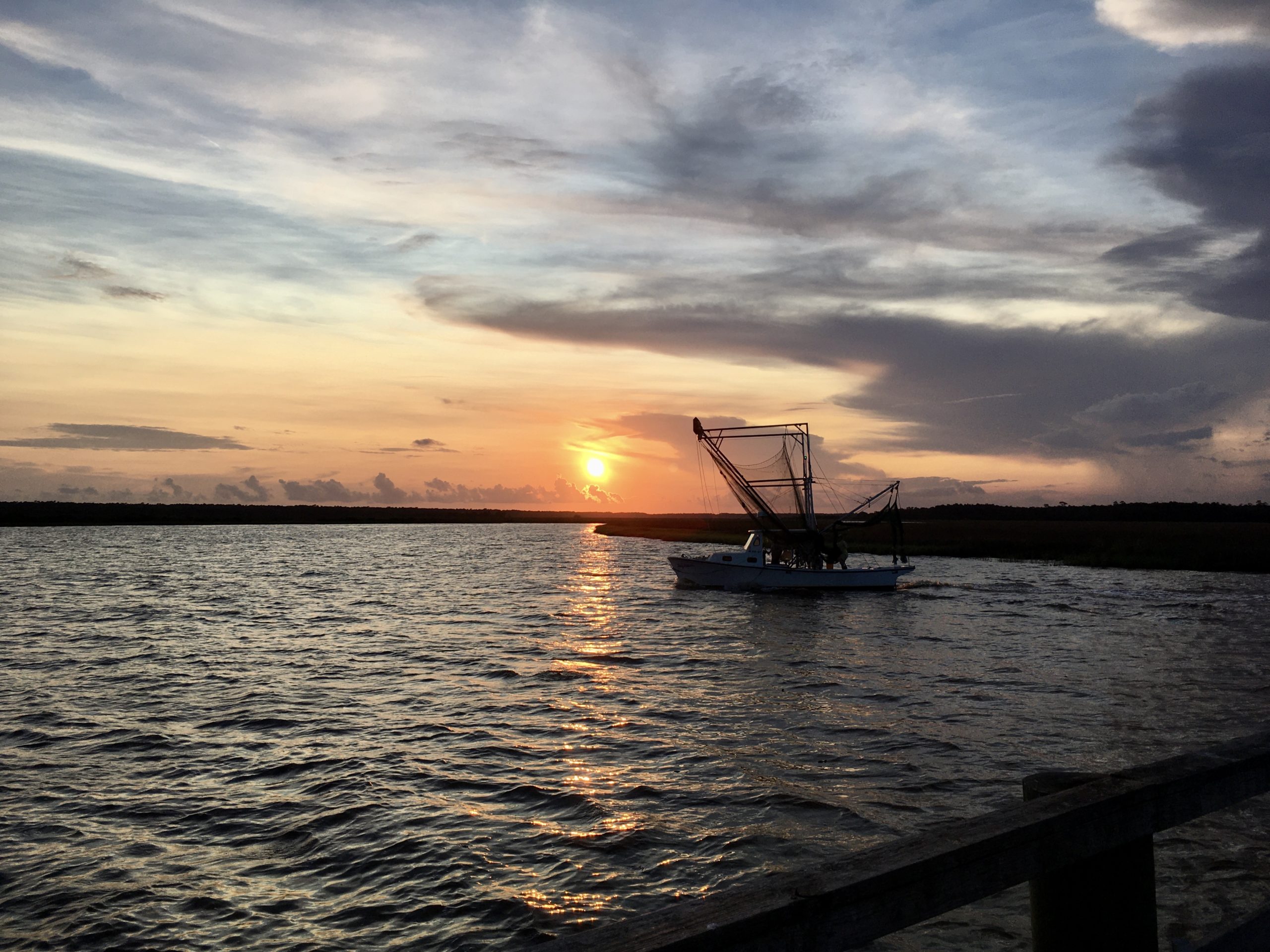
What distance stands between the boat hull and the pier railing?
53.4m

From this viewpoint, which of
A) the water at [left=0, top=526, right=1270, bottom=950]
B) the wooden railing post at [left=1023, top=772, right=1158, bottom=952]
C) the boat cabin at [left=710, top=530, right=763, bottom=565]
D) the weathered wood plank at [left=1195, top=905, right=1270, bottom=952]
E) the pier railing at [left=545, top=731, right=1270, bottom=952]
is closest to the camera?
Answer: the pier railing at [left=545, top=731, right=1270, bottom=952]

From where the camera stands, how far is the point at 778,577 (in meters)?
58.0

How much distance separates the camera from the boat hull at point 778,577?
5812cm

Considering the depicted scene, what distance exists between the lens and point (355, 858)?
12.2 metres

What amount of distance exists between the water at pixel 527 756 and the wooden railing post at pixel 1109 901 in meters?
5.80

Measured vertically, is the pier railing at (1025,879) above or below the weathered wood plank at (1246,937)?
above

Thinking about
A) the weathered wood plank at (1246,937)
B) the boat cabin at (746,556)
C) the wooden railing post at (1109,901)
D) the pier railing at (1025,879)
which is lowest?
the boat cabin at (746,556)

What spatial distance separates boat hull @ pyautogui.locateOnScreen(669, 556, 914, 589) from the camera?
191 ft

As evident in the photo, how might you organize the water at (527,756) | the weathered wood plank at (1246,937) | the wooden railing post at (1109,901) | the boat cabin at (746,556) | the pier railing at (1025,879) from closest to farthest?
the pier railing at (1025,879) → the wooden railing post at (1109,901) → the weathered wood plank at (1246,937) → the water at (527,756) → the boat cabin at (746,556)

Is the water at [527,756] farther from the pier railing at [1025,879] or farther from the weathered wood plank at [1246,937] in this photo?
the pier railing at [1025,879]

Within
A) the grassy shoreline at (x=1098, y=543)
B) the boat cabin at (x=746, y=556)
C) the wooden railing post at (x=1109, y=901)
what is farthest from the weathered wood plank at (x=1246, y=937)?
the grassy shoreline at (x=1098, y=543)

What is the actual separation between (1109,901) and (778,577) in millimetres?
54282

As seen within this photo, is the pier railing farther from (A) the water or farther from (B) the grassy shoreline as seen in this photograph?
(B) the grassy shoreline

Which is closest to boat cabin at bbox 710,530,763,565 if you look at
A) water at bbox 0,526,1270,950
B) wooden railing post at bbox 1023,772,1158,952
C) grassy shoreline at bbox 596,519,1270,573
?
water at bbox 0,526,1270,950
